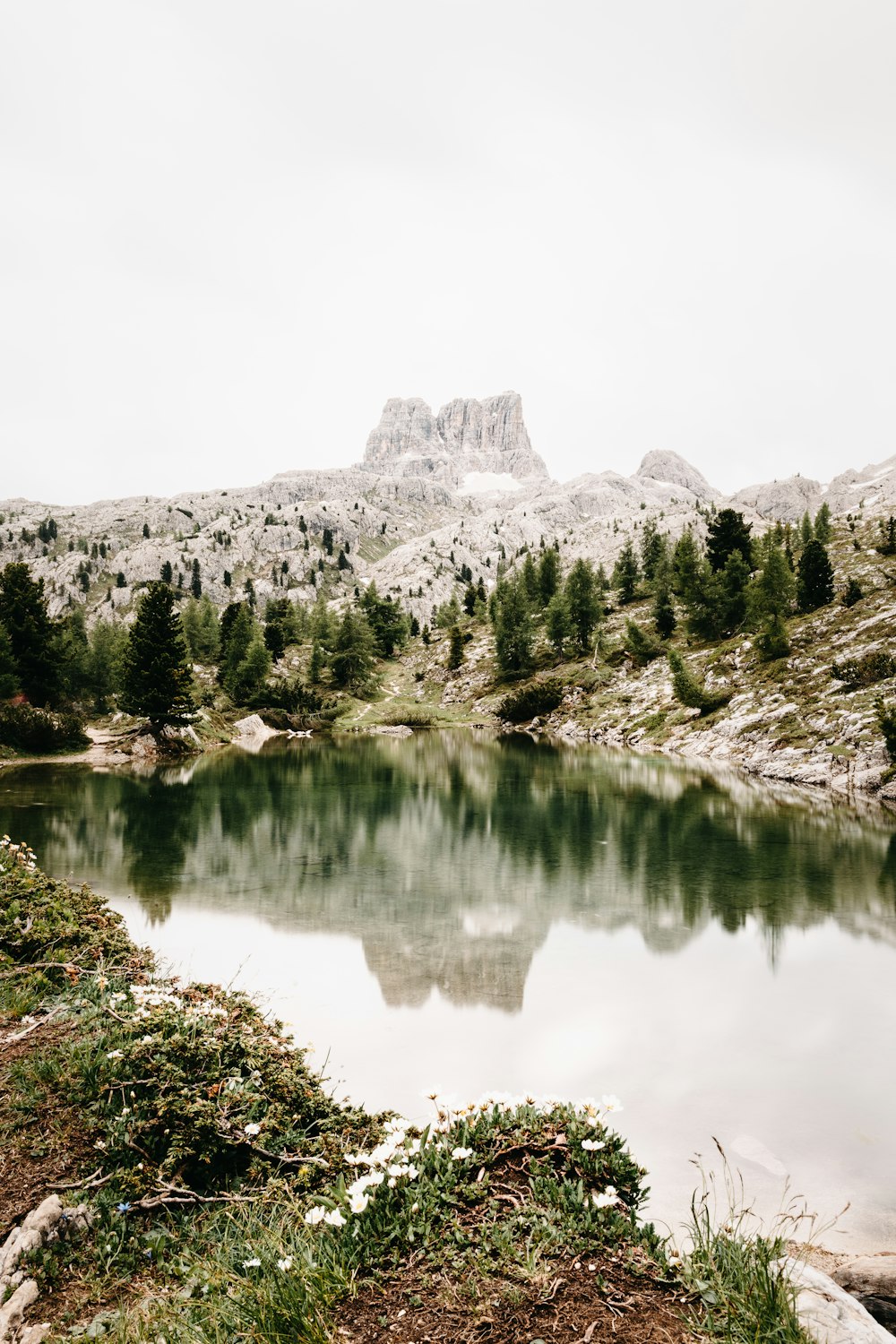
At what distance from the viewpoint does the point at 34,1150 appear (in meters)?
6.71

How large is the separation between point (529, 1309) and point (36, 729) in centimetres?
6516

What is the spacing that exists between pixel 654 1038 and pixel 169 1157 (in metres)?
8.41

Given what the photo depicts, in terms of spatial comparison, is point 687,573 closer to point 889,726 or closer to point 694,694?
point 694,694

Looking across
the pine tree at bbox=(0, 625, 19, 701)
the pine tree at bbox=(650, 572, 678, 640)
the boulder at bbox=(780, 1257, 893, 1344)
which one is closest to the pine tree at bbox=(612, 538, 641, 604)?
the pine tree at bbox=(650, 572, 678, 640)

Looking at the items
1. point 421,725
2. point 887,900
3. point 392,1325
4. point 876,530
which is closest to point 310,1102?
point 392,1325

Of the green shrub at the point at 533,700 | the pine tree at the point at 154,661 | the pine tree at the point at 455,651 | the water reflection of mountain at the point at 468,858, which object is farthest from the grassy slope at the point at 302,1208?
the pine tree at the point at 455,651

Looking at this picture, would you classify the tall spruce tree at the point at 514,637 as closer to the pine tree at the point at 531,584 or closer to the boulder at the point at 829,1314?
the pine tree at the point at 531,584

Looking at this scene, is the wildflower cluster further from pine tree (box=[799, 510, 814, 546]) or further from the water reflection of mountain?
pine tree (box=[799, 510, 814, 546])

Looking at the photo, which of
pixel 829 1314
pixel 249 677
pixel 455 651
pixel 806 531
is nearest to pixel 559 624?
pixel 455 651

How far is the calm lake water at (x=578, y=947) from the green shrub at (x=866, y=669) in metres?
17.0

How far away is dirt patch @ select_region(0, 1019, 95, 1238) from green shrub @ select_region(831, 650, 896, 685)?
175ft

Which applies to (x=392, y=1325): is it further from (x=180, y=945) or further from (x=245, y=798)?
(x=245, y=798)

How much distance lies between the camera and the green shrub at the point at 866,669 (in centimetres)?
4775

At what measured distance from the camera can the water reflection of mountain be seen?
1723cm
